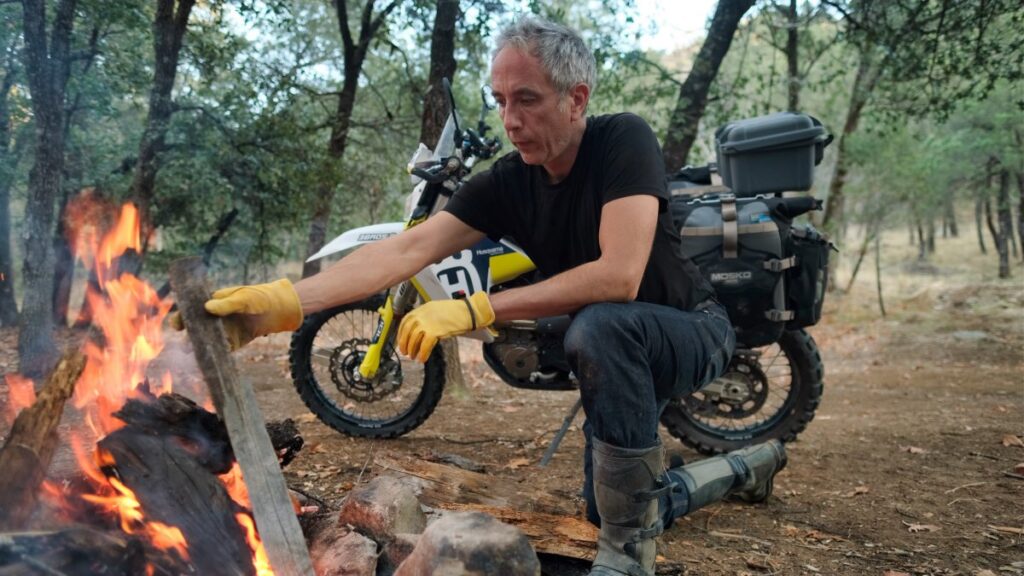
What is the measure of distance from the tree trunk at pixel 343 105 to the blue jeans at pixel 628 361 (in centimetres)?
779

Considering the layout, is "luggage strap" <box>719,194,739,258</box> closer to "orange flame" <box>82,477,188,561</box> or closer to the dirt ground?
the dirt ground

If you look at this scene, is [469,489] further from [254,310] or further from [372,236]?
[372,236]

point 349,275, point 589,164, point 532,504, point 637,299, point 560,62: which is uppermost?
point 560,62

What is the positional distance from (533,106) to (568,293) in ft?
2.31

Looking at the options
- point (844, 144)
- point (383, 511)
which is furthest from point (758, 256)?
point (844, 144)

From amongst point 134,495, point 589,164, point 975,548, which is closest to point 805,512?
point 975,548

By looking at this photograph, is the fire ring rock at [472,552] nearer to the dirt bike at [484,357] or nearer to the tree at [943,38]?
the dirt bike at [484,357]

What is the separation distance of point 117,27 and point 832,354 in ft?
36.2

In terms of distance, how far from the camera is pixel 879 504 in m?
3.53

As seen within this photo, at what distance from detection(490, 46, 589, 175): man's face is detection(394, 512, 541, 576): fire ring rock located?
1.37m

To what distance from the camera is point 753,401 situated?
173 inches

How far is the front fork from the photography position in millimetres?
4266

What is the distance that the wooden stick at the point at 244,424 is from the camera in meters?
1.91

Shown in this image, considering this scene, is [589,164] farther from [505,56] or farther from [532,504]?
[532,504]
